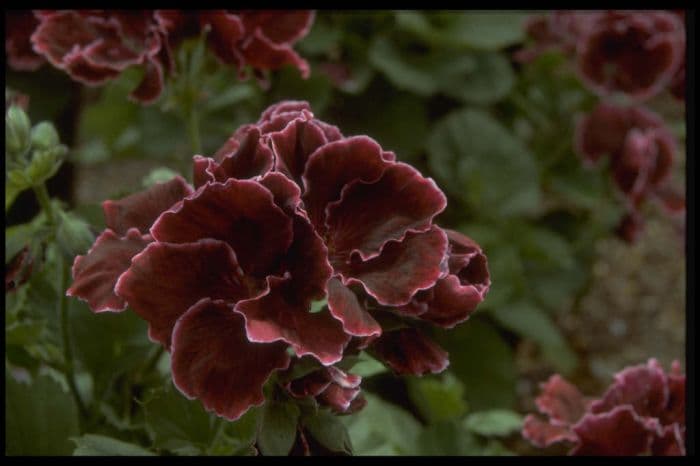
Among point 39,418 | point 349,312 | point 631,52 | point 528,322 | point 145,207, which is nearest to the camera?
point 349,312

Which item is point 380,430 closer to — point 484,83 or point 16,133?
point 16,133

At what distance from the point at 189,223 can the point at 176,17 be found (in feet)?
1.50

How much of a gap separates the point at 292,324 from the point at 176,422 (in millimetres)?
270

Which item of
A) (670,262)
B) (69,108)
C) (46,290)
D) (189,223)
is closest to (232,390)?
(189,223)

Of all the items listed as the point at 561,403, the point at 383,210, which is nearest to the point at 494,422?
the point at 561,403

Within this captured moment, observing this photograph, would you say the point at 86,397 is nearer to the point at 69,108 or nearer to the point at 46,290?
the point at 46,290

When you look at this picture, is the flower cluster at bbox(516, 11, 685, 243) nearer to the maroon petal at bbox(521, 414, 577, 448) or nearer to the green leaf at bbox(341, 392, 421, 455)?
the green leaf at bbox(341, 392, 421, 455)

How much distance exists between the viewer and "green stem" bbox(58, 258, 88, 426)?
1067mm

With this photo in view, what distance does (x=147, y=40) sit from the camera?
1169mm

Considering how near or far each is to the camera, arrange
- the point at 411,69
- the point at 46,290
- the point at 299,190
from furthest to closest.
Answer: the point at 411,69 < the point at 46,290 < the point at 299,190

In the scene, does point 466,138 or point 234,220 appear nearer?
point 234,220

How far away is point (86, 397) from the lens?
3.91 feet

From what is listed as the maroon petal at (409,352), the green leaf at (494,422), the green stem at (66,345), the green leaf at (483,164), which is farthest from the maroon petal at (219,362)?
the green leaf at (483,164)

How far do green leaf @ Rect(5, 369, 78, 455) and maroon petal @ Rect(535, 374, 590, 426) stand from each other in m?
0.51
